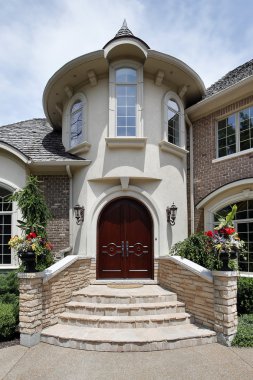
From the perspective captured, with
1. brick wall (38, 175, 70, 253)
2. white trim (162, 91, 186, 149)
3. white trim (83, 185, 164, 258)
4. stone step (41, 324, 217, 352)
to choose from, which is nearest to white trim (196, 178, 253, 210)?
white trim (83, 185, 164, 258)

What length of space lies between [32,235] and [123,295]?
258 centimetres

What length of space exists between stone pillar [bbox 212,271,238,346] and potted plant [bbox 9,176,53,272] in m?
3.73

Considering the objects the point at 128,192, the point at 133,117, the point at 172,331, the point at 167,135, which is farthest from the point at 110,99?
the point at 172,331

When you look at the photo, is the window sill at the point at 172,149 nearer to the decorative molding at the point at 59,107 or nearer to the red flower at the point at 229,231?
the red flower at the point at 229,231

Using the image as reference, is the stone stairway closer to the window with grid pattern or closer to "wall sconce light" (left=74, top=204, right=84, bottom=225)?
"wall sconce light" (left=74, top=204, right=84, bottom=225)

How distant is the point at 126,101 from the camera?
902 centimetres

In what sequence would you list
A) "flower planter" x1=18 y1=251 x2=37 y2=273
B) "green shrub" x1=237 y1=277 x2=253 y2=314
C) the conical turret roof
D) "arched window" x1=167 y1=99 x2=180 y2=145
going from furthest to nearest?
"arched window" x1=167 y1=99 x2=180 y2=145 → the conical turret roof → "green shrub" x1=237 y1=277 x2=253 y2=314 → "flower planter" x1=18 y1=251 x2=37 y2=273

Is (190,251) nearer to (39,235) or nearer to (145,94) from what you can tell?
(39,235)

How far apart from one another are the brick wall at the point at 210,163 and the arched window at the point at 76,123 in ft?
12.9

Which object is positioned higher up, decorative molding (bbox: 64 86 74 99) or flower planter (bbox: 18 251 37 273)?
decorative molding (bbox: 64 86 74 99)

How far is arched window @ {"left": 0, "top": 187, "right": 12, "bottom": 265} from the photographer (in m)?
9.21

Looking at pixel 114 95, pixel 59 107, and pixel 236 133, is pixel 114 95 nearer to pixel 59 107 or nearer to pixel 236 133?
pixel 59 107

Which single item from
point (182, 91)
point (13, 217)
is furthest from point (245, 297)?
point (13, 217)

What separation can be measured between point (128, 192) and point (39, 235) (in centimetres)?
323
